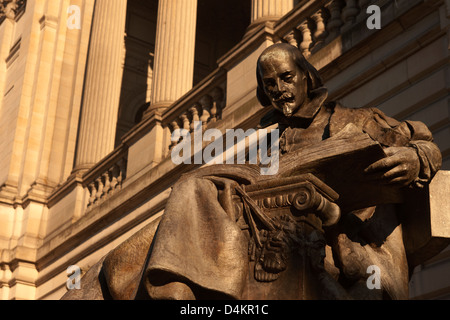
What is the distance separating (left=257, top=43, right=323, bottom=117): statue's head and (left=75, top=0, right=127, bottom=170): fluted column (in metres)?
14.5

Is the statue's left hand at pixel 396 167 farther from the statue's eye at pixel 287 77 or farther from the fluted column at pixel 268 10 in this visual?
the fluted column at pixel 268 10

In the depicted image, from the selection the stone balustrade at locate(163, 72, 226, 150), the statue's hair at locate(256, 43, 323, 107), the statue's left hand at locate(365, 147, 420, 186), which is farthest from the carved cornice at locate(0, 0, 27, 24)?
the statue's left hand at locate(365, 147, 420, 186)

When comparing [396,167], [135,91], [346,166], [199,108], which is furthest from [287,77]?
[135,91]

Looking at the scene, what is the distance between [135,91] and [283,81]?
22004 mm

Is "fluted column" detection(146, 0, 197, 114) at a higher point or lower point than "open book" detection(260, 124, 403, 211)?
higher

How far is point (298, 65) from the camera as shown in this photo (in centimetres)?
386

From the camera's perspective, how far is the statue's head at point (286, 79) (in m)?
3.79

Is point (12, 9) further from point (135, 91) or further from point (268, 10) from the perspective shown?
point (268, 10)

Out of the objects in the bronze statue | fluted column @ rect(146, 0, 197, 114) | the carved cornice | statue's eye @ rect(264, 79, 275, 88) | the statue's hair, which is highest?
the carved cornice

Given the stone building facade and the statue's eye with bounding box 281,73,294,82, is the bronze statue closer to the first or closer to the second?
the statue's eye with bounding box 281,73,294,82

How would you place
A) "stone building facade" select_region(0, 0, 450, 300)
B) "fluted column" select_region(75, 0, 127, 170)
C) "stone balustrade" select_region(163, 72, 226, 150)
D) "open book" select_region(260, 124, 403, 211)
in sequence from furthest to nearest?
1. "fluted column" select_region(75, 0, 127, 170)
2. "stone balustrade" select_region(163, 72, 226, 150)
3. "stone building facade" select_region(0, 0, 450, 300)
4. "open book" select_region(260, 124, 403, 211)

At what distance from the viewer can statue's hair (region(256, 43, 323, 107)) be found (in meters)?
3.82

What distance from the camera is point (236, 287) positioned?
10.5ft

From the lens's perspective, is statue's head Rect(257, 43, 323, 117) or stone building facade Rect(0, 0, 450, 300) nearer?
statue's head Rect(257, 43, 323, 117)
